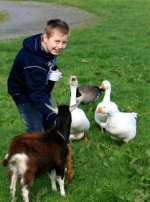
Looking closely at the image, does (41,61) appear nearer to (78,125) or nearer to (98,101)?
(78,125)

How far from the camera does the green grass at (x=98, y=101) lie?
5.46 m

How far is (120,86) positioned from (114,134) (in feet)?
11.1

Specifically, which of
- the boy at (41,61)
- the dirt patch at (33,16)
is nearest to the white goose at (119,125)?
the boy at (41,61)

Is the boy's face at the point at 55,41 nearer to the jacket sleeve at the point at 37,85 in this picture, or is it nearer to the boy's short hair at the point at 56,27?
the boy's short hair at the point at 56,27

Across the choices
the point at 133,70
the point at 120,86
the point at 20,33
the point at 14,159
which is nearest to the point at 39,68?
the point at 14,159

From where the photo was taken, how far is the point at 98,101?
9359 millimetres

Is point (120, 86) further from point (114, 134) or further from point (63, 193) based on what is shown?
point (63, 193)

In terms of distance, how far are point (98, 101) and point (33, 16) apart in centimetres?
1520

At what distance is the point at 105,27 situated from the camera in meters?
19.0

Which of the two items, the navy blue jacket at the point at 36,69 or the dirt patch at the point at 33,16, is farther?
the dirt patch at the point at 33,16

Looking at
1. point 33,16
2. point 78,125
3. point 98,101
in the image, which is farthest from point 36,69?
point 33,16

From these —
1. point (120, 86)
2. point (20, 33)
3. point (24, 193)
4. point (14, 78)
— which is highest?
point (14, 78)

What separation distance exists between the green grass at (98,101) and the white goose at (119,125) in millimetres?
146

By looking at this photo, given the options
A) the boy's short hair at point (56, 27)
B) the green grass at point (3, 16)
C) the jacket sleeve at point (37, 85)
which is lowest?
the green grass at point (3, 16)
